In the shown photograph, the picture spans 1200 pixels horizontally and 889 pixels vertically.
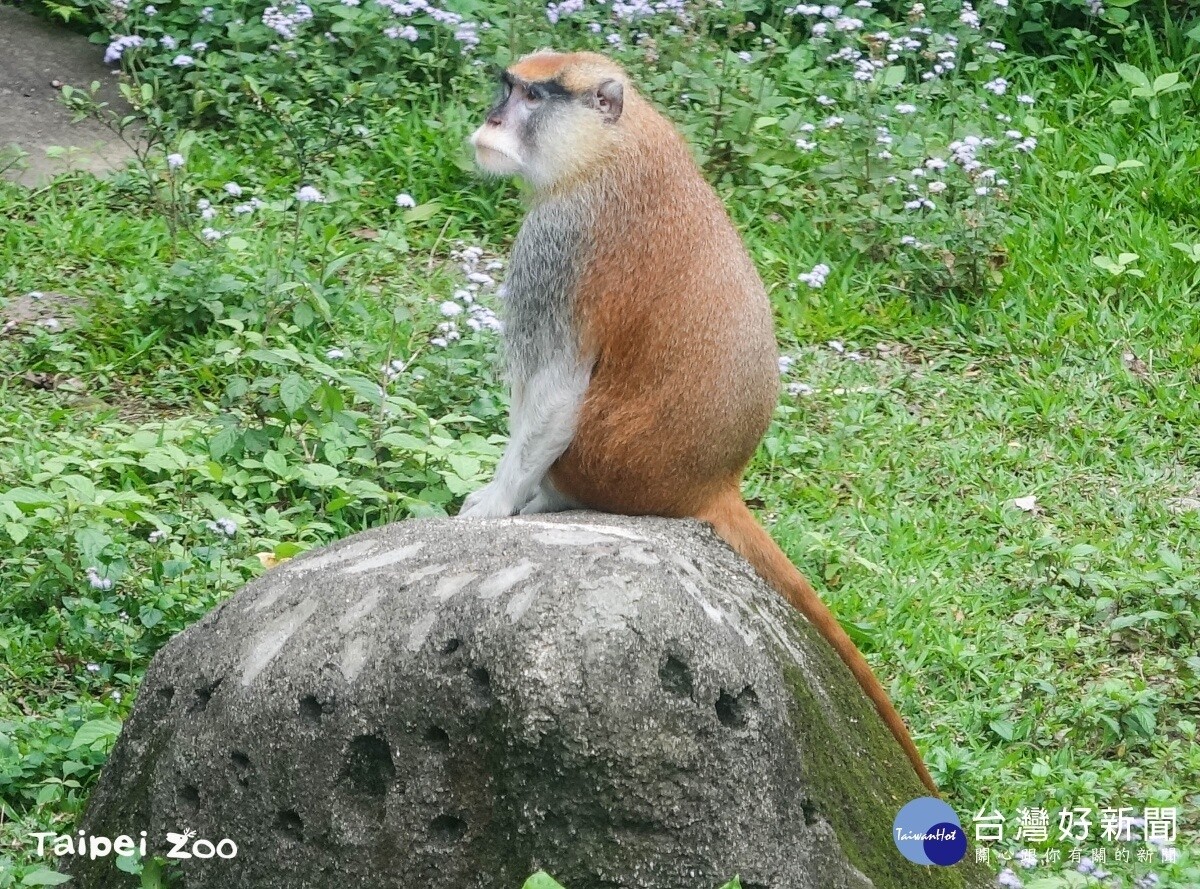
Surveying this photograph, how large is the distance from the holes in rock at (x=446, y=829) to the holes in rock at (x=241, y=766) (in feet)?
1.27

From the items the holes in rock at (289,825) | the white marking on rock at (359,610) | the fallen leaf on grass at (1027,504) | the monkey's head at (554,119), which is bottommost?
the fallen leaf on grass at (1027,504)

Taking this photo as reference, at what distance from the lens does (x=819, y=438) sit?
5.87m

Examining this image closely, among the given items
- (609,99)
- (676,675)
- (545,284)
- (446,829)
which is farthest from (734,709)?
(609,99)

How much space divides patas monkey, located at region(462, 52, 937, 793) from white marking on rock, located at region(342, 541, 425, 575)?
0.91 m

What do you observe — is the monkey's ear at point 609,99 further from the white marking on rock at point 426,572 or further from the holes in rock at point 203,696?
the holes in rock at point 203,696

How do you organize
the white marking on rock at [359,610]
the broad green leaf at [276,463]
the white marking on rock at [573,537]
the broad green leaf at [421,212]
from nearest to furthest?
the white marking on rock at [359,610]
the white marking on rock at [573,537]
the broad green leaf at [276,463]
the broad green leaf at [421,212]

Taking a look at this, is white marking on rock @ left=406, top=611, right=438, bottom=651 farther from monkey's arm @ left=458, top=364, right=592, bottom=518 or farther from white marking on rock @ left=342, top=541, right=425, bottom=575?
monkey's arm @ left=458, top=364, right=592, bottom=518

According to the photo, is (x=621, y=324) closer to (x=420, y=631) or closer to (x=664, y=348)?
(x=664, y=348)

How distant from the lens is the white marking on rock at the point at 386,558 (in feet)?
10.8

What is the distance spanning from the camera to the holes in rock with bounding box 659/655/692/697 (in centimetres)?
290

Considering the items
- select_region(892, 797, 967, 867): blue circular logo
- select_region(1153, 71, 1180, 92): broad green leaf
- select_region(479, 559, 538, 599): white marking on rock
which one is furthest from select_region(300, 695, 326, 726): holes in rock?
select_region(1153, 71, 1180, 92): broad green leaf

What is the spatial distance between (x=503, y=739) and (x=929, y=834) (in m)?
1.15

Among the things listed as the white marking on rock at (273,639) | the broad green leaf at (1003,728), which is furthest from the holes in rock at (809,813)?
the broad green leaf at (1003,728)

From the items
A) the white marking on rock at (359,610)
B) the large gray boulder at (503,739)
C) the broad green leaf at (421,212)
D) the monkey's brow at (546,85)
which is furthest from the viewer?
the broad green leaf at (421,212)
